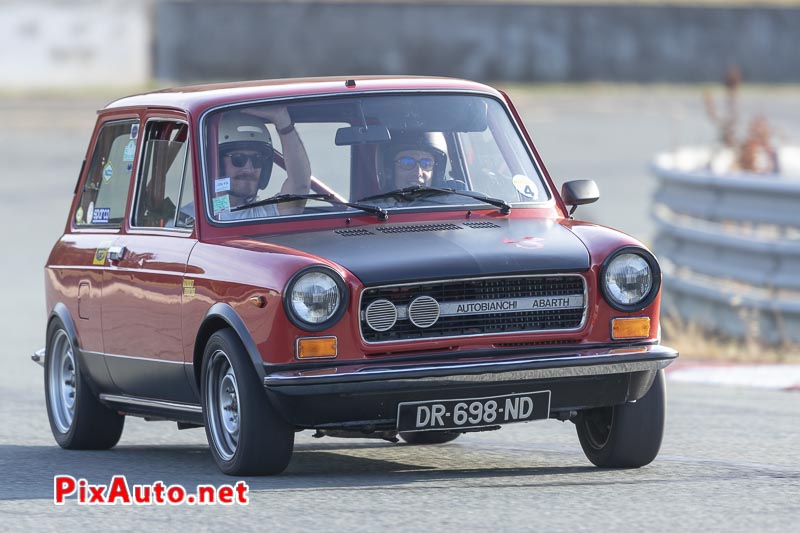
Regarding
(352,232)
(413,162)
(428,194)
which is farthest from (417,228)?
(413,162)

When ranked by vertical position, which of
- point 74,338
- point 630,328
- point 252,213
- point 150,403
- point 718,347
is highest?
point 252,213

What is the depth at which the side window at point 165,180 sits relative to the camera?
8.37 metres

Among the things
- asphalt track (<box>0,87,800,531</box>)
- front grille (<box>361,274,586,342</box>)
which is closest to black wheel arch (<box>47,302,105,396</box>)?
asphalt track (<box>0,87,800,531</box>)

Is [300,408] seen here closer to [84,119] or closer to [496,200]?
[496,200]

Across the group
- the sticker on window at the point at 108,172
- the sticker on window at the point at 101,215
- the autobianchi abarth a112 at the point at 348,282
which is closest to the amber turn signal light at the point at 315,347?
the autobianchi abarth a112 at the point at 348,282

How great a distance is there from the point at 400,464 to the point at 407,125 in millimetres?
1589

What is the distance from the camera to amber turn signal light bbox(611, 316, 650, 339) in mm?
7551

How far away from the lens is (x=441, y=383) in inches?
282

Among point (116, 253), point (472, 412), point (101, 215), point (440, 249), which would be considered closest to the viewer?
point (472, 412)

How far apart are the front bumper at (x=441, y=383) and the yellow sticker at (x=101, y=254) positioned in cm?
206

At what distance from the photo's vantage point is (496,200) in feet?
27.0

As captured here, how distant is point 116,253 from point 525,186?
204cm

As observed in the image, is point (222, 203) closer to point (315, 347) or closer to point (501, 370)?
point (315, 347)

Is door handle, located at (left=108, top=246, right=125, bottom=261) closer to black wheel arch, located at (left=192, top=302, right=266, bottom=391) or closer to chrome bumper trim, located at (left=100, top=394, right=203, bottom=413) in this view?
chrome bumper trim, located at (left=100, top=394, right=203, bottom=413)
